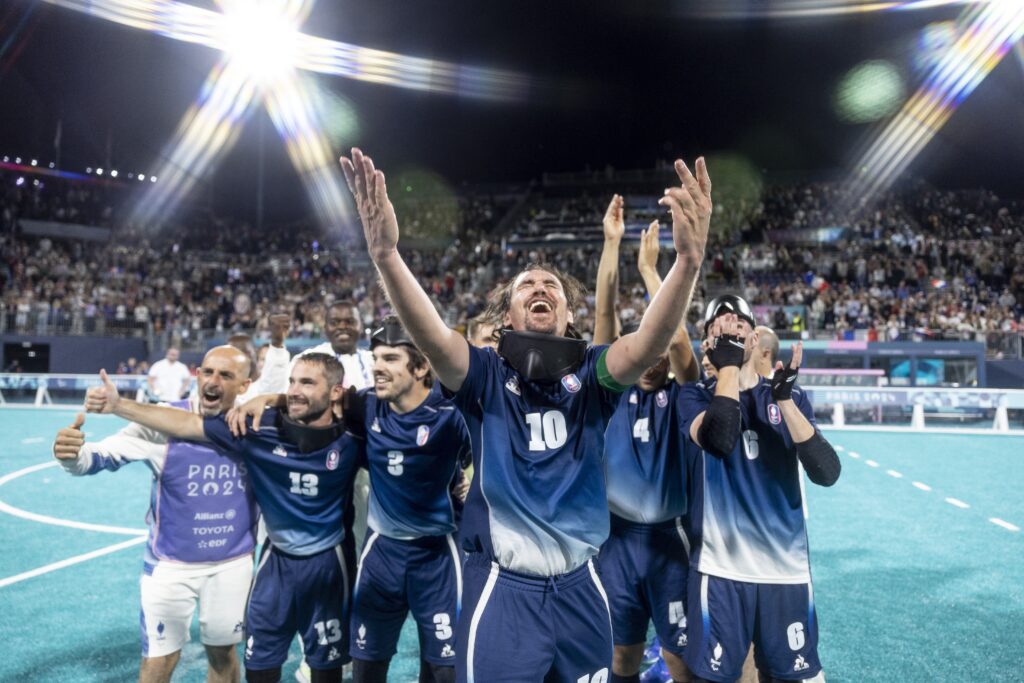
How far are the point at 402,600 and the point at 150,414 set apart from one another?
173 cm

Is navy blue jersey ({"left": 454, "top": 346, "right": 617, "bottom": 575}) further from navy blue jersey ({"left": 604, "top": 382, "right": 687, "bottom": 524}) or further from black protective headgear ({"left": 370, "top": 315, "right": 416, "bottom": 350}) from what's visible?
black protective headgear ({"left": 370, "top": 315, "right": 416, "bottom": 350})

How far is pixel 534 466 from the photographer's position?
2.44 m

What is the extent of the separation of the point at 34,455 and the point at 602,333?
13707 mm

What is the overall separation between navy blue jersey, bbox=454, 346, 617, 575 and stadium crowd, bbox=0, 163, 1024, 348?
17286 mm

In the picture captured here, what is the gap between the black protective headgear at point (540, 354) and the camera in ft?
7.93

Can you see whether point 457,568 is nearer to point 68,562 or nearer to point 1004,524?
point 68,562

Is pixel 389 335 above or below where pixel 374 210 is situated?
below

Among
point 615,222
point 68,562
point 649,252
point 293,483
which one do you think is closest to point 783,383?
point 649,252

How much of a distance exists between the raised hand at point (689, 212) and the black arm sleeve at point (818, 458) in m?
1.43

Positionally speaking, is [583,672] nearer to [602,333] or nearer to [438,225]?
[602,333]

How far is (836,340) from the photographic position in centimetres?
2025

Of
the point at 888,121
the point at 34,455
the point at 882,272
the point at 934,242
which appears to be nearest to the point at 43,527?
the point at 34,455

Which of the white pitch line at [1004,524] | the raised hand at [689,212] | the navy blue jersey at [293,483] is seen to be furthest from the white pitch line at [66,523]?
the white pitch line at [1004,524]

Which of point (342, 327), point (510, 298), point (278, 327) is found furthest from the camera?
point (278, 327)
